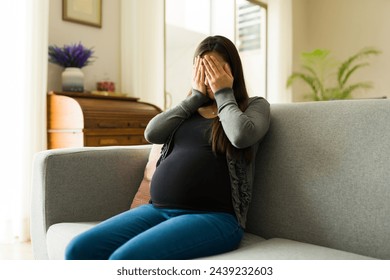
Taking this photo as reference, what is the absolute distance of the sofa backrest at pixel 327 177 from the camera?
3.86ft

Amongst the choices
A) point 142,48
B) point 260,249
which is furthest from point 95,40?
point 260,249

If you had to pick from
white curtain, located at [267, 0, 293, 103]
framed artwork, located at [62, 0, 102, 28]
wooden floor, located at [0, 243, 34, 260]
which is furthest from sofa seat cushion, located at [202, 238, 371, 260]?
white curtain, located at [267, 0, 293, 103]

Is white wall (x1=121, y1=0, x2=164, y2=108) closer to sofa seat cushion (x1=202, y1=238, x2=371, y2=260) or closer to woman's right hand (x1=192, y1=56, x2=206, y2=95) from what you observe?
woman's right hand (x1=192, y1=56, x2=206, y2=95)

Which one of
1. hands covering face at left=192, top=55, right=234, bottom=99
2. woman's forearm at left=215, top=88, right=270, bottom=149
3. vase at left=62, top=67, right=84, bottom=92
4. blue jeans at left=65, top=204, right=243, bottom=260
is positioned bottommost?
blue jeans at left=65, top=204, right=243, bottom=260

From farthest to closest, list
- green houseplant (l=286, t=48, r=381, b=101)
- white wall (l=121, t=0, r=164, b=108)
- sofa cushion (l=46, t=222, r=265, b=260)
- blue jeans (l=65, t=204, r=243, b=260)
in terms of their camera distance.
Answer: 1. green houseplant (l=286, t=48, r=381, b=101)
2. white wall (l=121, t=0, r=164, b=108)
3. sofa cushion (l=46, t=222, r=265, b=260)
4. blue jeans (l=65, t=204, r=243, b=260)

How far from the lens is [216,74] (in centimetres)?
143

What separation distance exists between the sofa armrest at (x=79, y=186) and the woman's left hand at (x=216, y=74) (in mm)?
529

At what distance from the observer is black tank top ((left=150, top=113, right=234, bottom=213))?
4.03ft

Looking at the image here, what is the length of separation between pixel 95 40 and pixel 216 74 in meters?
2.26

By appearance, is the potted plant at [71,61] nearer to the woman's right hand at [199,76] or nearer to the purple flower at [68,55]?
the purple flower at [68,55]

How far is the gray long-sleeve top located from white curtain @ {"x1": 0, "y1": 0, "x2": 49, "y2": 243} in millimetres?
1567

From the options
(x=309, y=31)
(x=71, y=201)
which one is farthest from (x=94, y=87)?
(x=309, y=31)

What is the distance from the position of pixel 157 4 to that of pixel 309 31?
337cm
